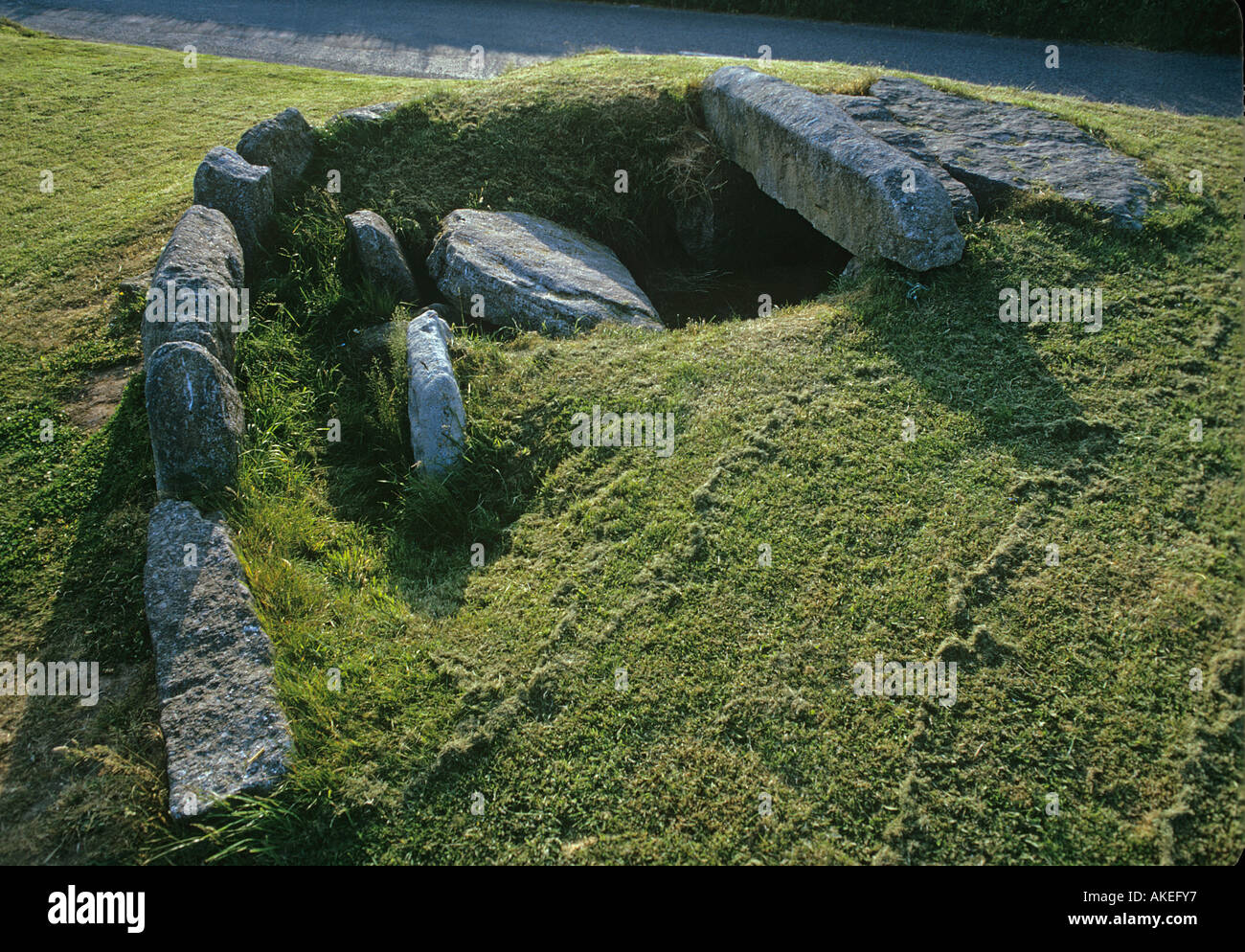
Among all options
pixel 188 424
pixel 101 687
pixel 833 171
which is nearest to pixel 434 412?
pixel 188 424

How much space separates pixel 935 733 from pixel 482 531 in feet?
9.65

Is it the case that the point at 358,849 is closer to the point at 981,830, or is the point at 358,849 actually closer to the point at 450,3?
the point at 981,830

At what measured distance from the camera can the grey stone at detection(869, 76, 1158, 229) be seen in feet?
22.1

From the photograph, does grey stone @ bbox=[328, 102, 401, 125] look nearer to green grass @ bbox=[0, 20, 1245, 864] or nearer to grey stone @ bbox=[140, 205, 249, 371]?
green grass @ bbox=[0, 20, 1245, 864]

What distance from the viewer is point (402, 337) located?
652 cm

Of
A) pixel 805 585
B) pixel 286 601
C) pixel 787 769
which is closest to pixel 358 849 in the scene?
pixel 286 601
